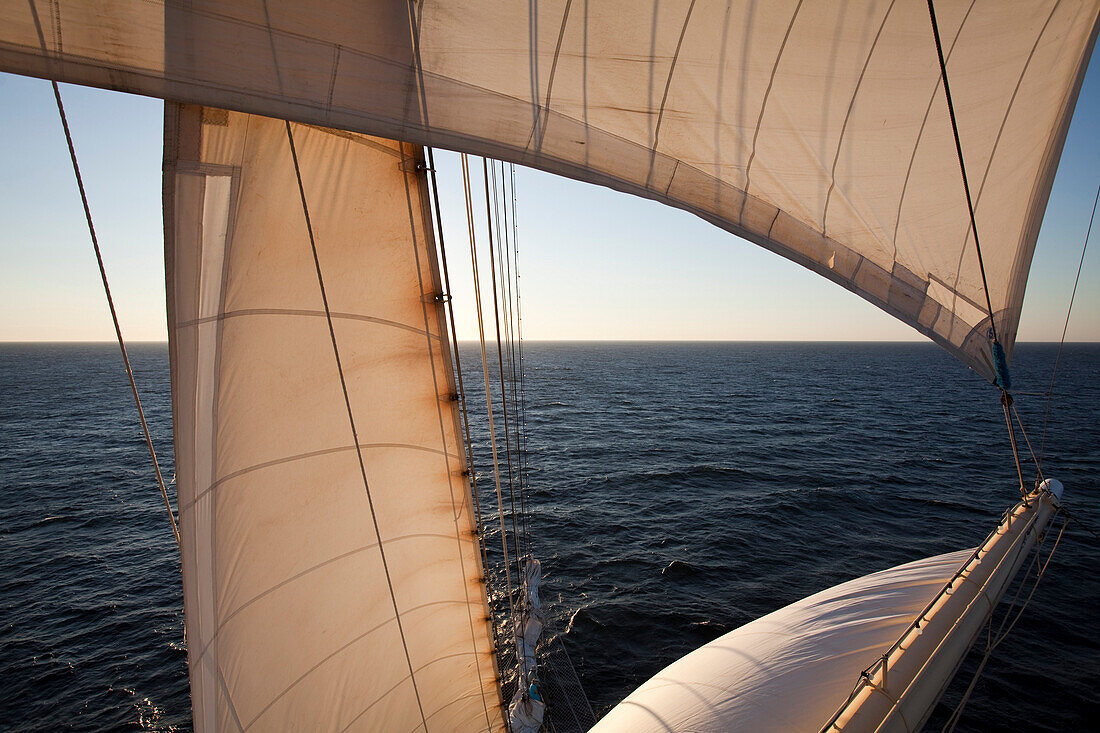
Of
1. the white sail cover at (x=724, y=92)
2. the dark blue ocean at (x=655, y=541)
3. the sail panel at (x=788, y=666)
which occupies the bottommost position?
the dark blue ocean at (x=655, y=541)

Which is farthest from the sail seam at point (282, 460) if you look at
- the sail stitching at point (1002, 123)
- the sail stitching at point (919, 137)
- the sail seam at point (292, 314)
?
the sail stitching at point (1002, 123)

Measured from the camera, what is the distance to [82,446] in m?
39.4

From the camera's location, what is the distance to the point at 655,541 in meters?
22.3

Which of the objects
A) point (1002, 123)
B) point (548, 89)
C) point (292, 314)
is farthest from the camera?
point (1002, 123)

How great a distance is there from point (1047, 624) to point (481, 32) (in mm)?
22515

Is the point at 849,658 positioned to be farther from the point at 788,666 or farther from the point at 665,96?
the point at 665,96

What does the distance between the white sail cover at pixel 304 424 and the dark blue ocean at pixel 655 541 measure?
10428 millimetres

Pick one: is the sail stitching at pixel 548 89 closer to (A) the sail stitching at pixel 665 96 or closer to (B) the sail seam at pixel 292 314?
(A) the sail stitching at pixel 665 96

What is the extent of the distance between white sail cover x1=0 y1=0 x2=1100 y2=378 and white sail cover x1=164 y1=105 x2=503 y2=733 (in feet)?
3.91

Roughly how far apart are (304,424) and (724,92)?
178 inches

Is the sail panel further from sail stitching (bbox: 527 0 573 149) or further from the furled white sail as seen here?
sail stitching (bbox: 527 0 573 149)

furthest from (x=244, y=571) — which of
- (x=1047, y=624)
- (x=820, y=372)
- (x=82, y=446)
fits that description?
(x=820, y=372)

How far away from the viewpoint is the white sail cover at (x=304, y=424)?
3.97 m

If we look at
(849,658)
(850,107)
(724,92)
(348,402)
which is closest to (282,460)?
(348,402)
